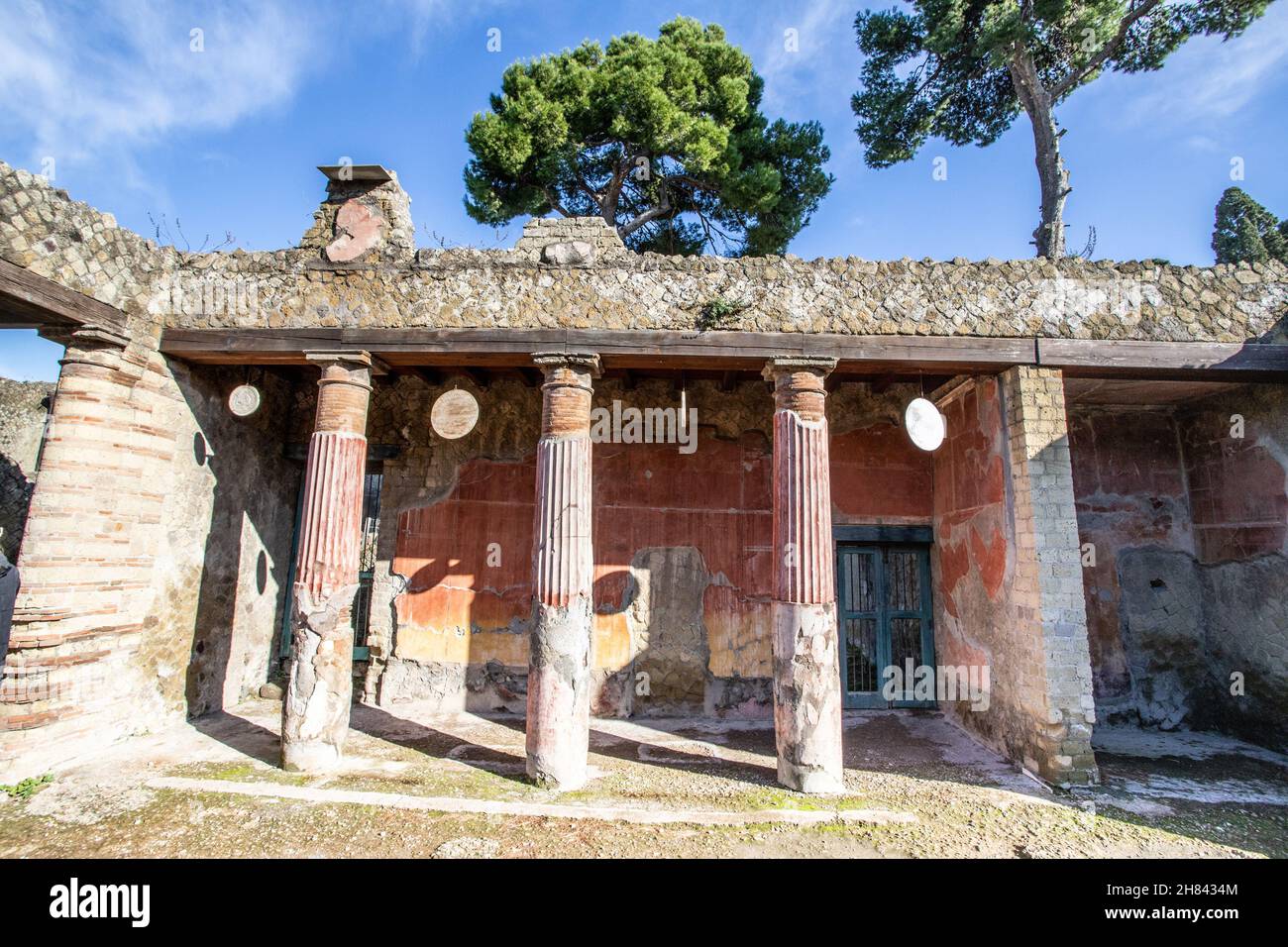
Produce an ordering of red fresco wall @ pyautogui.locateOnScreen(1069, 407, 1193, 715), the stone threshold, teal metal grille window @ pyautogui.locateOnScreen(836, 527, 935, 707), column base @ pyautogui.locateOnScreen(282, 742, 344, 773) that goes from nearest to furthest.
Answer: the stone threshold < column base @ pyautogui.locateOnScreen(282, 742, 344, 773) < red fresco wall @ pyautogui.locateOnScreen(1069, 407, 1193, 715) < teal metal grille window @ pyautogui.locateOnScreen(836, 527, 935, 707)

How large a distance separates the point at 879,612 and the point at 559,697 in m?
4.16

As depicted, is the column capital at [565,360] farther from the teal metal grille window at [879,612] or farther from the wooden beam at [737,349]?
the teal metal grille window at [879,612]

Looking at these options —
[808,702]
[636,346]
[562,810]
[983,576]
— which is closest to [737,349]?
[636,346]

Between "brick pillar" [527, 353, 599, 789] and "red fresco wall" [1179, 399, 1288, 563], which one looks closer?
"brick pillar" [527, 353, 599, 789]

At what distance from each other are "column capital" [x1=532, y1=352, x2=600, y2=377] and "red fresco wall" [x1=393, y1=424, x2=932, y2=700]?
2003mm

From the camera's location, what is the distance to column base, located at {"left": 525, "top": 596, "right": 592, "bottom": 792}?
16.3 feet

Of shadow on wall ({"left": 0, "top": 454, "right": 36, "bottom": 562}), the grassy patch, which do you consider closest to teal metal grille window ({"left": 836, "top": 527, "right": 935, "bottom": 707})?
the grassy patch

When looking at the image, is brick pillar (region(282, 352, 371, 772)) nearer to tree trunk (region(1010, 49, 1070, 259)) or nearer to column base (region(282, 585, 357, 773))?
column base (region(282, 585, 357, 773))

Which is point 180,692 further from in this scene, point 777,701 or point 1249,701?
point 1249,701

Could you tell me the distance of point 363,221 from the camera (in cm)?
598

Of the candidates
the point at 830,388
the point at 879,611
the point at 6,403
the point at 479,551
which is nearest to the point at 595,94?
the point at 830,388

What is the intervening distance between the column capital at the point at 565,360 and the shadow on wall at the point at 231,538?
3.61 meters

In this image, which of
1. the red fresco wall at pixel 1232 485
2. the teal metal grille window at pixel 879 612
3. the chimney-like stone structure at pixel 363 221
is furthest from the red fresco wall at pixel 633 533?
the red fresco wall at pixel 1232 485

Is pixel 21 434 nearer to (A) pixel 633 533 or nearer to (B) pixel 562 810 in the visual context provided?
(A) pixel 633 533
